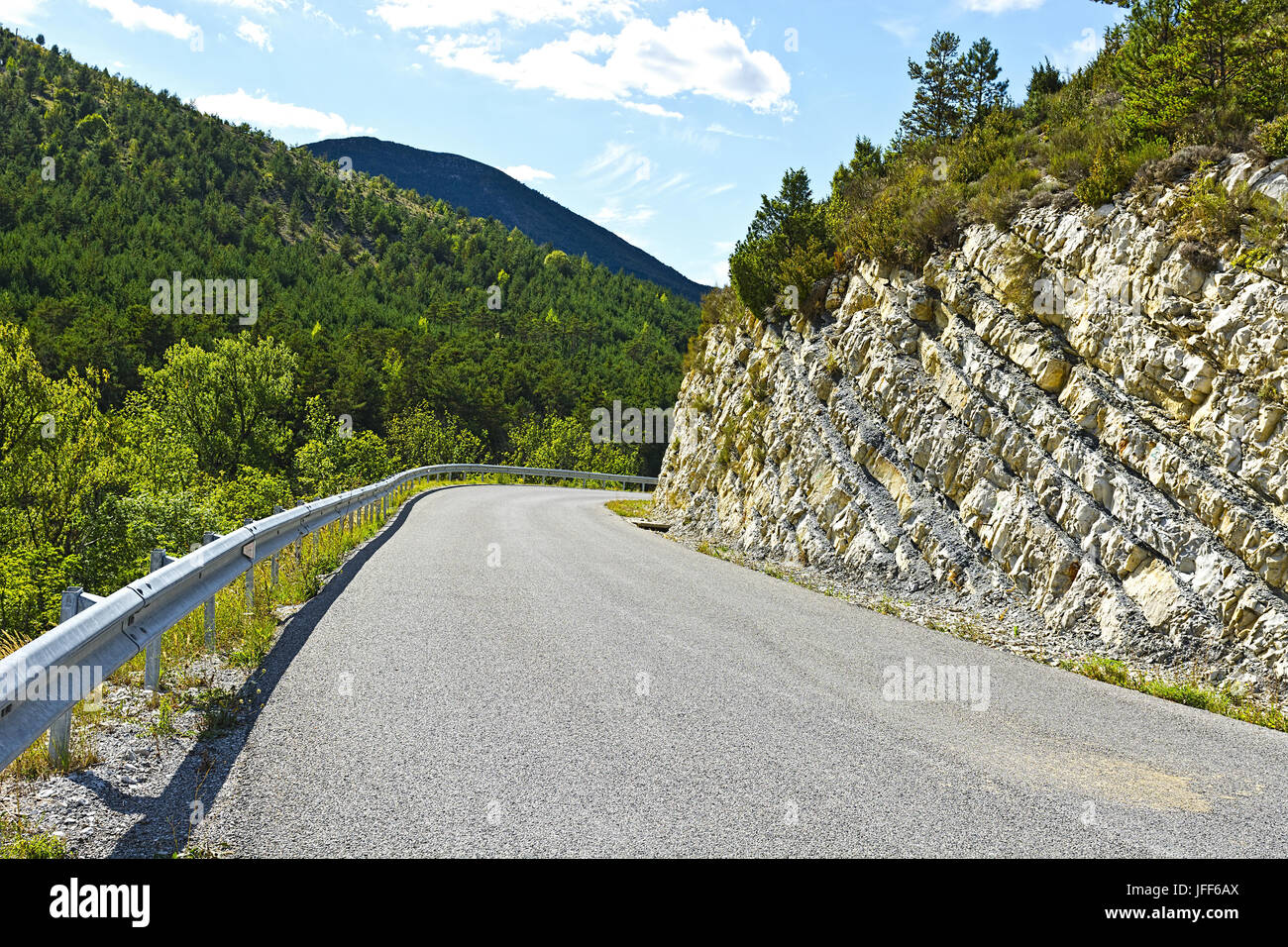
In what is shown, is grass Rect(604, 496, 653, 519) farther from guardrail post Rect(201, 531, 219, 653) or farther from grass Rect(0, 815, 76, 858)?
grass Rect(0, 815, 76, 858)

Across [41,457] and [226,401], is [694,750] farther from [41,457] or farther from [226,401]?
[226,401]

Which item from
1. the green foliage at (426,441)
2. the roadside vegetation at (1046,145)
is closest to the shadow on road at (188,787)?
the roadside vegetation at (1046,145)

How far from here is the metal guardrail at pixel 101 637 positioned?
3494mm

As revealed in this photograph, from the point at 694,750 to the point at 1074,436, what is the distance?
311 inches

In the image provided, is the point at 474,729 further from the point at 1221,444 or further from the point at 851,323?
the point at 851,323

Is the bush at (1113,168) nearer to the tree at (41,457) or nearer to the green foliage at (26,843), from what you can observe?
the green foliage at (26,843)

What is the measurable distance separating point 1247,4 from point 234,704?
14241 millimetres

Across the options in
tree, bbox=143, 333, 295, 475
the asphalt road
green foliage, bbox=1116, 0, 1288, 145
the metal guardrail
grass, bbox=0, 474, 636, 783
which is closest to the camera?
the metal guardrail

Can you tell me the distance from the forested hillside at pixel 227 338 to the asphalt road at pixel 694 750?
339cm

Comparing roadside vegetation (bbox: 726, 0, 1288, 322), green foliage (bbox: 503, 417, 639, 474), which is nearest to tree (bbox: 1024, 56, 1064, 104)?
roadside vegetation (bbox: 726, 0, 1288, 322)

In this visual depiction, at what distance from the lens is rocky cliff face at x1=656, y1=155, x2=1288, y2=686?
26.9ft

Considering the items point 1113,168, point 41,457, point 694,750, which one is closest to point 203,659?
point 694,750

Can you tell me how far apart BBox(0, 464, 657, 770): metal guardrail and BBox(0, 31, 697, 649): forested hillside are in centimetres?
149
